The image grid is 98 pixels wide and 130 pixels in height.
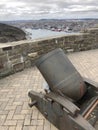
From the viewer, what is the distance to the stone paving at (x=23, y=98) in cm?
284

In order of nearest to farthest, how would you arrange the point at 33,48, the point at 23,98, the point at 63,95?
1. the point at 63,95
2. the point at 23,98
3. the point at 33,48

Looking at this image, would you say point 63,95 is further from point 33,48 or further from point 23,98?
point 33,48

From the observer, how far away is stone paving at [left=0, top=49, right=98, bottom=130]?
9.32 feet

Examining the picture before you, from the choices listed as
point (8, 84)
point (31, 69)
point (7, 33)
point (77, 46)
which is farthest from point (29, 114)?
point (7, 33)

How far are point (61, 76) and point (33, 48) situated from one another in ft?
10.2

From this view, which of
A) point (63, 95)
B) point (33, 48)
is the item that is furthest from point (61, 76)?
point (33, 48)

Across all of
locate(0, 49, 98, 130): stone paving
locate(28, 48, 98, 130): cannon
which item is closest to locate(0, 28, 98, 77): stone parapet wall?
locate(0, 49, 98, 130): stone paving

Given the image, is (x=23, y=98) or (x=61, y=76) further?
(x=23, y=98)

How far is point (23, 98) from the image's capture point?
3660 mm

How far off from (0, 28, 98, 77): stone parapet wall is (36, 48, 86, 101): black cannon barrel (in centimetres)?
239

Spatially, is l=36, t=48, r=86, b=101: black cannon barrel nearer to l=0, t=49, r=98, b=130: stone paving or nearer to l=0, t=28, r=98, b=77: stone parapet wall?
l=0, t=49, r=98, b=130: stone paving

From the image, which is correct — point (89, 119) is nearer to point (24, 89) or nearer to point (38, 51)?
point (24, 89)

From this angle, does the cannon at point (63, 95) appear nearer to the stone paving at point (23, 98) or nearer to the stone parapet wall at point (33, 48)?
the stone paving at point (23, 98)

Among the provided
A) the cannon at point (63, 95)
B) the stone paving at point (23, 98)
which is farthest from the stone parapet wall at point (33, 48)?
the cannon at point (63, 95)
